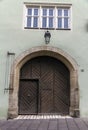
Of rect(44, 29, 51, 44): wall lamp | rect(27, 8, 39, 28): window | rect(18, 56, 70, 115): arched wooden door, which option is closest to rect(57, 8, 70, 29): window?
rect(44, 29, 51, 44): wall lamp

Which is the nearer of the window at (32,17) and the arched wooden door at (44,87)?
the arched wooden door at (44,87)

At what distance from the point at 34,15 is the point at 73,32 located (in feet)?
7.95

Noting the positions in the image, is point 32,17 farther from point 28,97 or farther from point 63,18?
point 28,97

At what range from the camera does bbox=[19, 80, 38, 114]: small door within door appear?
12422 millimetres

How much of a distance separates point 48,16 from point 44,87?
4.04m

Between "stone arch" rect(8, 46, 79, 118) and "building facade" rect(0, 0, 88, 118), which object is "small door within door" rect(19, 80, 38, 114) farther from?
"stone arch" rect(8, 46, 79, 118)

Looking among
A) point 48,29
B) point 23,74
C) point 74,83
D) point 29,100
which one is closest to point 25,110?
point 29,100

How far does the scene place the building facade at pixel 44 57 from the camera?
11.9 m

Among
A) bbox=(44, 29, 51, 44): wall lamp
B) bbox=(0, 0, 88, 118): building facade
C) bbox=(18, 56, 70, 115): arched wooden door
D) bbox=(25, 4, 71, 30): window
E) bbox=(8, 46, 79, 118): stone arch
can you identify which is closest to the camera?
bbox=(8, 46, 79, 118): stone arch

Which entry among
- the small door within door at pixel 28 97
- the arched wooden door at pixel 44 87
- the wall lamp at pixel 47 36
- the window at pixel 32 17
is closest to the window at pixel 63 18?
the wall lamp at pixel 47 36

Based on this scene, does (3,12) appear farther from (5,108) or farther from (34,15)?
(5,108)

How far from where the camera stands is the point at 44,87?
1260 centimetres

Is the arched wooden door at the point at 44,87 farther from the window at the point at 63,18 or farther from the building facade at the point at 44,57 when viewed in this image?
the window at the point at 63,18

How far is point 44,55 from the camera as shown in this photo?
12.7m
